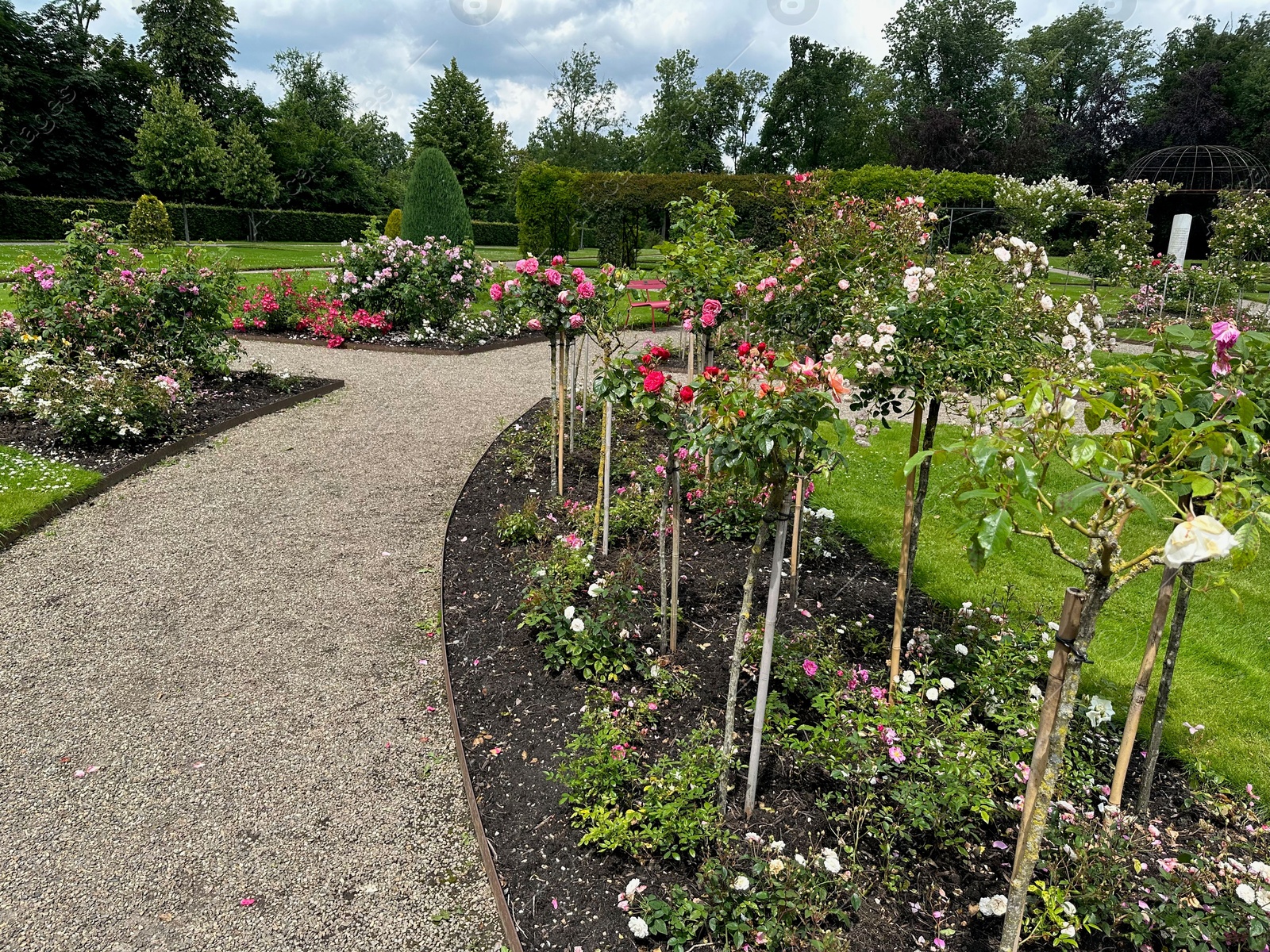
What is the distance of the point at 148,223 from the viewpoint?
18.0 meters

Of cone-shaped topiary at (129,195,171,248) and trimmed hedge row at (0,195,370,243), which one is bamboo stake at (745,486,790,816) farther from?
cone-shaped topiary at (129,195,171,248)

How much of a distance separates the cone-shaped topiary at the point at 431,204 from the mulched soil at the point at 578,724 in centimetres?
1145

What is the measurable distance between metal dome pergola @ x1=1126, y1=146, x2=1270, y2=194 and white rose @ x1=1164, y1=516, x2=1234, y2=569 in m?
28.9

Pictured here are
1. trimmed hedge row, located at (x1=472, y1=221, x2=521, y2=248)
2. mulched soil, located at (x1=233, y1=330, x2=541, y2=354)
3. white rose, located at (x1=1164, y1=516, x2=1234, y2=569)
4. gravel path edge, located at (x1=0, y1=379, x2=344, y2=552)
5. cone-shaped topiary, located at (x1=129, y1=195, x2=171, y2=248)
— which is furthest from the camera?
trimmed hedge row, located at (x1=472, y1=221, x2=521, y2=248)

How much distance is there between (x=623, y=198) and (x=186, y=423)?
47.4 feet

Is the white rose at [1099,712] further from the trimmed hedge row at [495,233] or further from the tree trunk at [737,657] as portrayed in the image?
the trimmed hedge row at [495,233]

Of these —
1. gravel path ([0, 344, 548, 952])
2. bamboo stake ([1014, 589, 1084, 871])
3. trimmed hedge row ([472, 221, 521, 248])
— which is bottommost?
gravel path ([0, 344, 548, 952])

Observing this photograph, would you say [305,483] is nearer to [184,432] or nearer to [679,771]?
[184,432]

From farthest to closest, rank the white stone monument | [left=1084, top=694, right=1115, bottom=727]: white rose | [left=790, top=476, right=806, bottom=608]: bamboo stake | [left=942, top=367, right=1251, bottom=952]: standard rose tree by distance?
1. the white stone monument
2. [left=790, top=476, right=806, bottom=608]: bamboo stake
3. [left=1084, top=694, right=1115, bottom=727]: white rose
4. [left=942, top=367, right=1251, bottom=952]: standard rose tree

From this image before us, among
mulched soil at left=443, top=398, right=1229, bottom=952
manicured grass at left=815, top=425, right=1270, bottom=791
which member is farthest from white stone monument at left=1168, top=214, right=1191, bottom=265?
mulched soil at left=443, top=398, right=1229, bottom=952

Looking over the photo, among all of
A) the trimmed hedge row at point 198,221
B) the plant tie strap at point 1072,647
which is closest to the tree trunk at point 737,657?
the plant tie strap at point 1072,647

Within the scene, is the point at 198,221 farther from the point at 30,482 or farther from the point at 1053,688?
the point at 1053,688

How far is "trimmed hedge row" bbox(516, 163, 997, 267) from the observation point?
18516 mm

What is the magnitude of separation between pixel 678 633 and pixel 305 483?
12.6ft
